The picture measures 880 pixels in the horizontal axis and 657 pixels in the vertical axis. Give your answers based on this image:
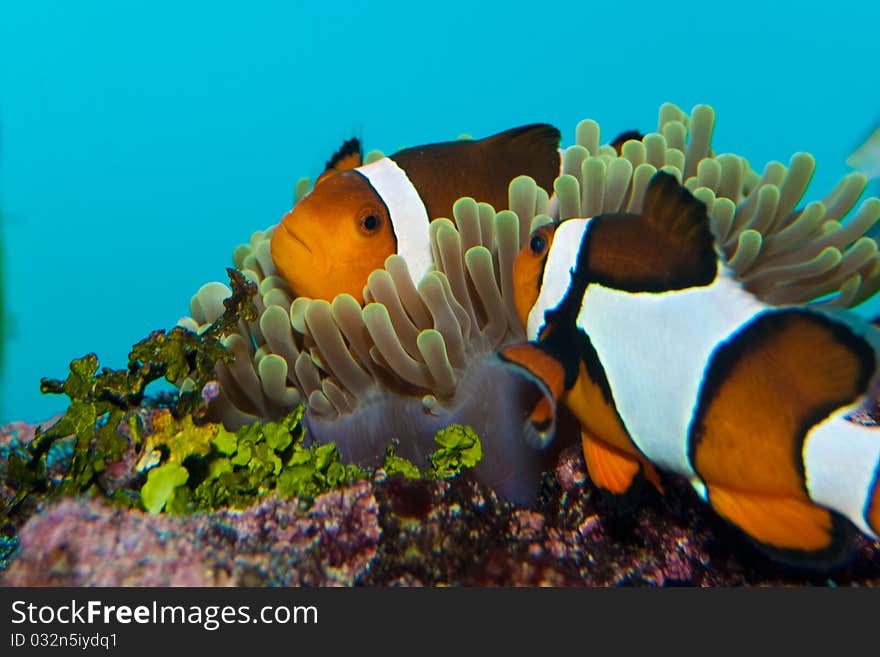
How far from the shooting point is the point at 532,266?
112cm

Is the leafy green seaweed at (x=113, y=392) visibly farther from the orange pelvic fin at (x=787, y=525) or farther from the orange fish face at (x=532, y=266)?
the orange pelvic fin at (x=787, y=525)

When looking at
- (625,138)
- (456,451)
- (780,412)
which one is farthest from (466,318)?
(625,138)

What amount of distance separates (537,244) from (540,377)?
0.25m

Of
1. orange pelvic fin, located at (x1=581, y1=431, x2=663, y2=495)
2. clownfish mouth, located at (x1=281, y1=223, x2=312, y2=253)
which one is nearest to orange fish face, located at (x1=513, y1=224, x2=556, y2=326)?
orange pelvic fin, located at (x1=581, y1=431, x2=663, y2=495)

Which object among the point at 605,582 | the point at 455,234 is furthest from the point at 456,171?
the point at 605,582

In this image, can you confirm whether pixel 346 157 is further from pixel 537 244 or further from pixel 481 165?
pixel 537 244

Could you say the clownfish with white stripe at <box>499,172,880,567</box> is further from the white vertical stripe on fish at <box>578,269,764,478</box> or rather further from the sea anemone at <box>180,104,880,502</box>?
the sea anemone at <box>180,104,880,502</box>

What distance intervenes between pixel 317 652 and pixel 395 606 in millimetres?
115

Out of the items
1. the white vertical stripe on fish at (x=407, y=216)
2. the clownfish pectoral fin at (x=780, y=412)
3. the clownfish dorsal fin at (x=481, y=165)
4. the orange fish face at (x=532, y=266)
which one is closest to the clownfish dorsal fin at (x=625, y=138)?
the clownfish dorsal fin at (x=481, y=165)

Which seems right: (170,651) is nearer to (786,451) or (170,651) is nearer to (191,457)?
(191,457)

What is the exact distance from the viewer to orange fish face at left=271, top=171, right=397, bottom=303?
148 centimetres

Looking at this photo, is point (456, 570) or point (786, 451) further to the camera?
point (456, 570)

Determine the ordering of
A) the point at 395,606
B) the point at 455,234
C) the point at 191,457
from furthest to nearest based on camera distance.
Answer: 1. the point at 455,234
2. the point at 191,457
3. the point at 395,606

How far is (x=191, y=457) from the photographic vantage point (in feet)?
4.04
